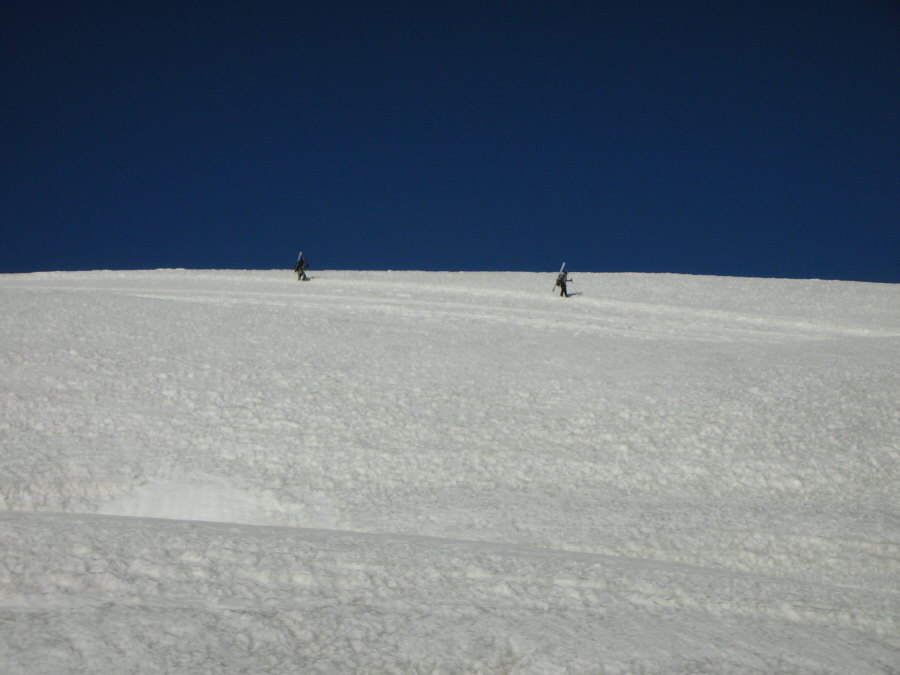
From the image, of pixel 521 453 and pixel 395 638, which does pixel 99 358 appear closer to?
pixel 521 453

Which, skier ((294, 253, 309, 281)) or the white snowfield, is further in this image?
skier ((294, 253, 309, 281))

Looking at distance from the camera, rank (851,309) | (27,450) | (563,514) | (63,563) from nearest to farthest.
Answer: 1. (63,563)
2. (563,514)
3. (27,450)
4. (851,309)

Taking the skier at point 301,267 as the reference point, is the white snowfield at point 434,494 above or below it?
below

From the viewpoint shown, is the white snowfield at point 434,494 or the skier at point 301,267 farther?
the skier at point 301,267

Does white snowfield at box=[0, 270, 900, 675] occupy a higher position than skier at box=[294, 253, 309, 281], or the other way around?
skier at box=[294, 253, 309, 281]

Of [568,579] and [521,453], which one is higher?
[521,453]

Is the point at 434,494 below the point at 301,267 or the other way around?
below

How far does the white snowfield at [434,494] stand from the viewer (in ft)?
14.9

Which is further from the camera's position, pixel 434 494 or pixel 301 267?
pixel 301 267

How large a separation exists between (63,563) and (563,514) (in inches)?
181

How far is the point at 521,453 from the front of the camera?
9.73 meters

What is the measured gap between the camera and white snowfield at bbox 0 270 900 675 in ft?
14.9

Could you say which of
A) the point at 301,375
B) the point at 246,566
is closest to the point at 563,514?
the point at 246,566

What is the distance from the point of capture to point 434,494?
27.9ft
